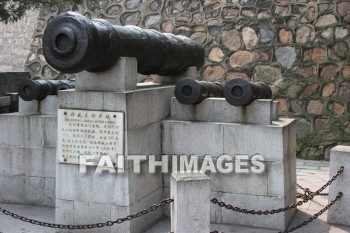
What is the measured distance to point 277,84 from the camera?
31.2ft

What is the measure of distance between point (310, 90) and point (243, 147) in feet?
15.7

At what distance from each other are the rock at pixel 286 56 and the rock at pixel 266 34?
0.91 ft

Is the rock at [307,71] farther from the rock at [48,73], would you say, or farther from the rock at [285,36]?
the rock at [48,73]

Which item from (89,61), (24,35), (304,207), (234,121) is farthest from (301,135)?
(24,35)

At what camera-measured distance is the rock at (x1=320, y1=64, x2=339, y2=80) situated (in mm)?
9117

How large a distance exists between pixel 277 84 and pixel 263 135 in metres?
4.81

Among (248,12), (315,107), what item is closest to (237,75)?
(248,12)

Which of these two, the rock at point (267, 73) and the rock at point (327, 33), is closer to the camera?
the rock at point (327, 33)

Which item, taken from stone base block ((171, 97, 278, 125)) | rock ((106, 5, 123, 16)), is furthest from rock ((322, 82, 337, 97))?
rock ((106, 5, 123, 16))

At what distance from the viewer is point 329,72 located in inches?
360

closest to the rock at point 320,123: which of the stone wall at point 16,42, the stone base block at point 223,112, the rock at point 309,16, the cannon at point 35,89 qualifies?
the rock at point 309,16

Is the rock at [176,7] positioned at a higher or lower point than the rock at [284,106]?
higher

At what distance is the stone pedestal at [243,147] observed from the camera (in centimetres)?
489

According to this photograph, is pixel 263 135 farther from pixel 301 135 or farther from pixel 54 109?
pixel 301 135
